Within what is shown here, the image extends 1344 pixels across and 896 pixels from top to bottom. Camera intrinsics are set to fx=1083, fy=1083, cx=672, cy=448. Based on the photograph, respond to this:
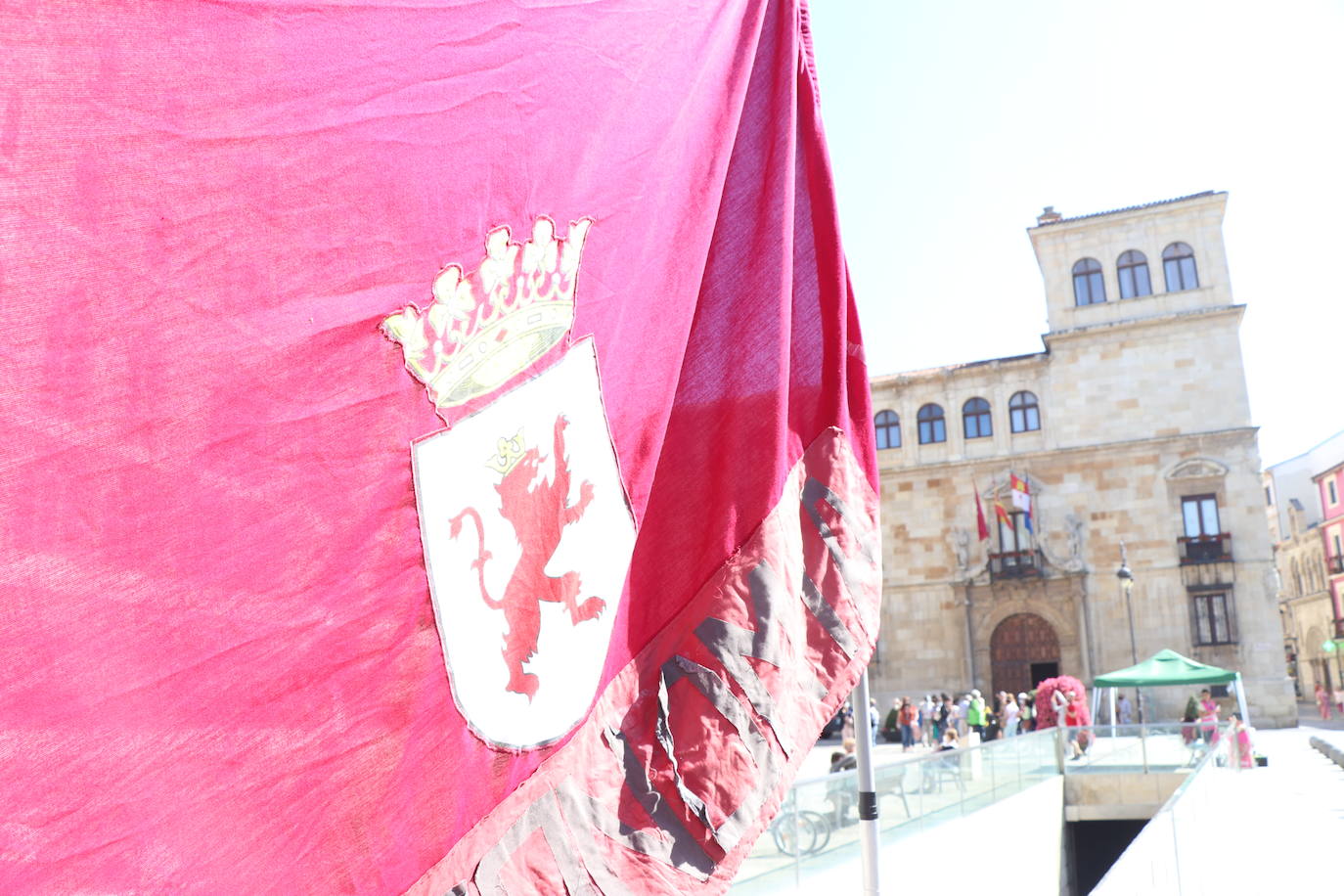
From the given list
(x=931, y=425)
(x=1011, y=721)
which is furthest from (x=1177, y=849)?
(x=931, y=425)

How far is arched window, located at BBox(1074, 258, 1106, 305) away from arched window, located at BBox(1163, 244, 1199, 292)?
5.76ft

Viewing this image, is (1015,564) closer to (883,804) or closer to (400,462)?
(883,804)

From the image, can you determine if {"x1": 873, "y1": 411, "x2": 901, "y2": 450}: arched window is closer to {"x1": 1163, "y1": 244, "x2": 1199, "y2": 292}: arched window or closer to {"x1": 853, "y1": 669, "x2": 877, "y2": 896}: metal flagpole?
{"x1": 1163, "y1": 244, "x2": 1199, "y2": 292}: arched window

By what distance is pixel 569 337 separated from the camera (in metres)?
1.62

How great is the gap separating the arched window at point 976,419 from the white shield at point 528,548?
31871mm

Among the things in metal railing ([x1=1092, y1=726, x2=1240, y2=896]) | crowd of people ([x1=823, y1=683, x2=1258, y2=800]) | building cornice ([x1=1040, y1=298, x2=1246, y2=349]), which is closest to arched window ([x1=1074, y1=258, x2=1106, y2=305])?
building cornice ([x1=1040, y1=298, x2=1246, y2=349])

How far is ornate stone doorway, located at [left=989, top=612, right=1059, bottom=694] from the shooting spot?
99.8ft

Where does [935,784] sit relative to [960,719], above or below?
below

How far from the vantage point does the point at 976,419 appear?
106 ft

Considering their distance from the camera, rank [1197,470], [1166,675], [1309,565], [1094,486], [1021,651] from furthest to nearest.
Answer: [1309,565] < [1021,651] < [1094,486] < [1197,470] < [1166,675]

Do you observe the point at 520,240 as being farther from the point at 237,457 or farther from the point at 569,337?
the point at 237,457

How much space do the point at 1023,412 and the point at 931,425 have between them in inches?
105

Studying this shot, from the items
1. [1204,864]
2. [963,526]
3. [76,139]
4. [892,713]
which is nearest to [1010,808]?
[1204,864]

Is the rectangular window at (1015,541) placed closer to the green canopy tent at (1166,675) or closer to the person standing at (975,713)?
the person standing at (975,713)
